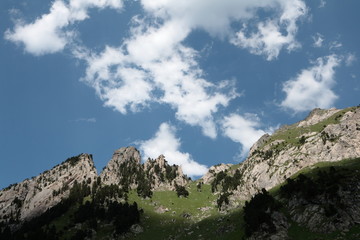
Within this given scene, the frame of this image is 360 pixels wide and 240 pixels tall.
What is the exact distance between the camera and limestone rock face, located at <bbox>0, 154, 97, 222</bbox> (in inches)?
6106

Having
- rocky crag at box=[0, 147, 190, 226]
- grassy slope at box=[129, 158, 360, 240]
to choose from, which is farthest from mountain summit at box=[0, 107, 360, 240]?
rocky crag at box=[0, 147, 190, 226]

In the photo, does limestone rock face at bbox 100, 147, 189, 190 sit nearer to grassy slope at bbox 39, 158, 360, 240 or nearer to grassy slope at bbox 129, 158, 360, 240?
grassy slope at bbox 39, 158, 360, 240

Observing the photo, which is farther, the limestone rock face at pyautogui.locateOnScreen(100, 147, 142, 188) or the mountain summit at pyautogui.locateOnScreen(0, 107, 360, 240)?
the limestone rock face at pyautogui.locateOnScreen(100, 147, 142, 188)

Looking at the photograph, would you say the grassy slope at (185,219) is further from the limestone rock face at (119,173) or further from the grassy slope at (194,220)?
the limestone rock face at (119,173)

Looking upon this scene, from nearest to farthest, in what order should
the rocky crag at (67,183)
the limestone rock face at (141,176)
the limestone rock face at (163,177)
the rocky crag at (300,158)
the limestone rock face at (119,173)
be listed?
the rocky crag at (300,158)
the rocky crag at (67,183)
the limestone rock face at (141,176)
the limestone rock face at (163,177)
the limestone rock face at (119,173)

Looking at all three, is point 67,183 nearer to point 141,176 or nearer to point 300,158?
point 141,176

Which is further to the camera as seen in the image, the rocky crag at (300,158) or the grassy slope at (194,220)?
the rocky crag at (300,158)

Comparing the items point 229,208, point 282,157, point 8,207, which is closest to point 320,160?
point 282,157

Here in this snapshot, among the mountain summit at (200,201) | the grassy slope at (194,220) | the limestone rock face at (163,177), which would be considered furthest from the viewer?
the limestone rock face at (163,177)

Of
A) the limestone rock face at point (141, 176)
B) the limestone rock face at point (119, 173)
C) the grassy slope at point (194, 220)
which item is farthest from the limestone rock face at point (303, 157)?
the limestone rock face at point (119, 173)

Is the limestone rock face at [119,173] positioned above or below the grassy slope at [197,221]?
above

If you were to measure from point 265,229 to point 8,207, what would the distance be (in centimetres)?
15565

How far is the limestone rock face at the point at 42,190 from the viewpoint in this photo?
15510 cm

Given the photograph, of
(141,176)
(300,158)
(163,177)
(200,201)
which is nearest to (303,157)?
(300,158)
